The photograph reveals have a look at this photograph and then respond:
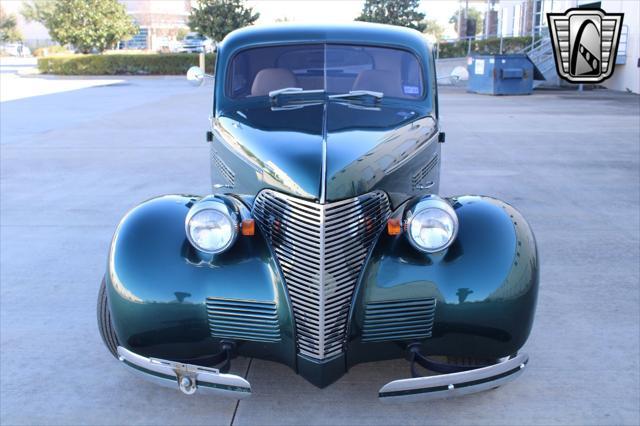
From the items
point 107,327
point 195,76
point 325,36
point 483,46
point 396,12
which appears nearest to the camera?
point 107,327

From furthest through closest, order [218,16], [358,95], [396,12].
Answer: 1. [396,12]
2. [218,16]
3. [358,95]

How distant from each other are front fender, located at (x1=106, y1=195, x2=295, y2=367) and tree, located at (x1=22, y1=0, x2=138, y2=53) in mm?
32667

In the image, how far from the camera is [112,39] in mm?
34406

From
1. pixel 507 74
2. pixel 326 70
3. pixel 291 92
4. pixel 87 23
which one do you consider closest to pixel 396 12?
pixel 87 23

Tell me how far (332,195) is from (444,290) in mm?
651

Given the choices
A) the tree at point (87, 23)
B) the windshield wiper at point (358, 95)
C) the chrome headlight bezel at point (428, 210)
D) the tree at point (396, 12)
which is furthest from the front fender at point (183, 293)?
the tree at point (396, 12)

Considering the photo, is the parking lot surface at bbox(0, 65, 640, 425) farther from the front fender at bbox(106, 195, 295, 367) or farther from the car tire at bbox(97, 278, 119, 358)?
the front fender at bbox(106, 195, 295, 367)

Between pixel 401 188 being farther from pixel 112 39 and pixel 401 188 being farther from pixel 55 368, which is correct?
pixel 112 39

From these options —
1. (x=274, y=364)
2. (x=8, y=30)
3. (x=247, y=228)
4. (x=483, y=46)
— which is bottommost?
(x=274, y=364)

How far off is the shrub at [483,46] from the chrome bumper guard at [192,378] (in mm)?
26747

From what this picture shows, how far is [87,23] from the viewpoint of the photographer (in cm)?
3328

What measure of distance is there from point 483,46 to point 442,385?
105 feet

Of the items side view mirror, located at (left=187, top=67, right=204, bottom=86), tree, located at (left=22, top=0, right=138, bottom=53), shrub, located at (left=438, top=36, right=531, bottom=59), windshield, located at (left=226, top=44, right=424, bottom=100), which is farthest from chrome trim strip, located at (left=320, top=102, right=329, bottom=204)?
tree, located at (left=22, top=0, right=138, bottom=53)

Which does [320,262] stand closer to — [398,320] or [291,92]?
[398,320]
